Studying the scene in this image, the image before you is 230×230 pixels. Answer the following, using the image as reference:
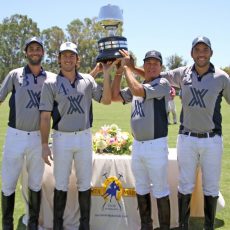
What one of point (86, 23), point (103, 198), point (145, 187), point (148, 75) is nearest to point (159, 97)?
point (148, 75)

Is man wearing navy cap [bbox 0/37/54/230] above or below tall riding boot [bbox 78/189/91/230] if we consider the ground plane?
above

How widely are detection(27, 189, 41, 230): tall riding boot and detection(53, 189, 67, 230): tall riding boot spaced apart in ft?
0.80

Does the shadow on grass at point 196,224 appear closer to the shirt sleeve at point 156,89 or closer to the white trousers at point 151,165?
the white trousers at point 151,165

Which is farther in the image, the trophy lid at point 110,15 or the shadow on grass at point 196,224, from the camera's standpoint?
the shadow on grass at point 196,224

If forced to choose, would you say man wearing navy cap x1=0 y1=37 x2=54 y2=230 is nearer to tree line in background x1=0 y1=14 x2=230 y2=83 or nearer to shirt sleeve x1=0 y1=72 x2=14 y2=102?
shirt sleeve x1=0 y1=72 x2=14 y2=102

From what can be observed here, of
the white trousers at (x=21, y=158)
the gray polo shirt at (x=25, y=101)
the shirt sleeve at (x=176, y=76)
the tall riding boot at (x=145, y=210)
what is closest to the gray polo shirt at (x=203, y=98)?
the shirt sleeve at (x=176, y=76)

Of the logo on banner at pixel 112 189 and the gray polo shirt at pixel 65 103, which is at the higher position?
the gray polo shirt at pixel 65 103

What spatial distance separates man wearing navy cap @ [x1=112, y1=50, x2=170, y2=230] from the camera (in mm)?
4469

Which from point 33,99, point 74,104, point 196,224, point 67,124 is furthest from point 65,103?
point 196,224

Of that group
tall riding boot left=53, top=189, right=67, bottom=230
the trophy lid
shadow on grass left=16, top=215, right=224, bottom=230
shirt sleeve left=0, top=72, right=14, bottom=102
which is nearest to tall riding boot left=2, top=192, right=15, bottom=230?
shadow on grass left=16, top=215, right=224, bottom=230

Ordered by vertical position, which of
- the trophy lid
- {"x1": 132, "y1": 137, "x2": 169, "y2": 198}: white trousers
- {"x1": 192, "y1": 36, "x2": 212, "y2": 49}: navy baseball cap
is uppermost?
the trophy lid

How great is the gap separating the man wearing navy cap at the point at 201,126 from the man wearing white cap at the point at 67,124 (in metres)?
1.00

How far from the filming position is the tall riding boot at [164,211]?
179 inches

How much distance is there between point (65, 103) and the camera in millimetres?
4547
